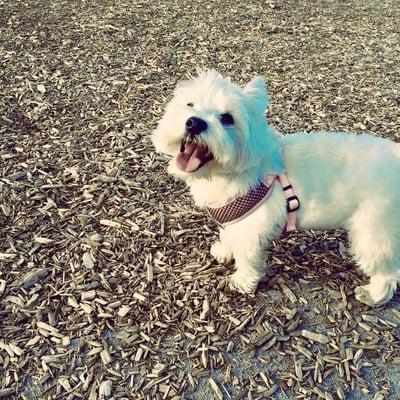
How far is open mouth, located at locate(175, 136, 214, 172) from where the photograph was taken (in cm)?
273

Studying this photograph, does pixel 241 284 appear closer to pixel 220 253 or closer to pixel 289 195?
pixel 220 253

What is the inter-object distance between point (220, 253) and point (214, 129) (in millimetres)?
1245

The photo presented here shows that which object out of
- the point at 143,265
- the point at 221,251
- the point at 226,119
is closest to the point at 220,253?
the point at 221,251

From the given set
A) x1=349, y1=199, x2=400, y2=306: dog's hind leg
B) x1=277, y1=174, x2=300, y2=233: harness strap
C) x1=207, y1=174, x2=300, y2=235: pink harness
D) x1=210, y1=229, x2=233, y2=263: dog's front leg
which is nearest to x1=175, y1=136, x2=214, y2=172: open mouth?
x1=207, y1=174, x2=300, y2=235: pink harness

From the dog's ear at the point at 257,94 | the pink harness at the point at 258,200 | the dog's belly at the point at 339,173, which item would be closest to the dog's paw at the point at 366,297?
the dog's belly at the point at 339,173

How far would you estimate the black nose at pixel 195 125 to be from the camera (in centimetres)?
261

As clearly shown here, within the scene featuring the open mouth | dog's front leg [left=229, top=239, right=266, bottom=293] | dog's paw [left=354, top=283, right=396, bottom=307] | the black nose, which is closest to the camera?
the black nose

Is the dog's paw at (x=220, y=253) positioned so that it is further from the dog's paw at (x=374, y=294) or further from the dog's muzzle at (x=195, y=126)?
the dog's muzzle at (x=195, y=126)

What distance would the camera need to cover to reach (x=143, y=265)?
359 centimetres

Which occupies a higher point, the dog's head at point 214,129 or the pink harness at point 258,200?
the dog's head at point 214,129

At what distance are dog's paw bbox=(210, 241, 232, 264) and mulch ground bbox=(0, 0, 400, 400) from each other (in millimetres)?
66

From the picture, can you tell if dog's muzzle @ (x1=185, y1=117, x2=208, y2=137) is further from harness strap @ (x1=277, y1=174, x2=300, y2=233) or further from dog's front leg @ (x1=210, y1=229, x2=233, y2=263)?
dog's front leg @ (x1=210, y1=229, x2=233, y2=263)

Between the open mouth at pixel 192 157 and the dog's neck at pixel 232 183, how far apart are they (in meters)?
0.21

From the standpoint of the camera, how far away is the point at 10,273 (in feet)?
11.3
